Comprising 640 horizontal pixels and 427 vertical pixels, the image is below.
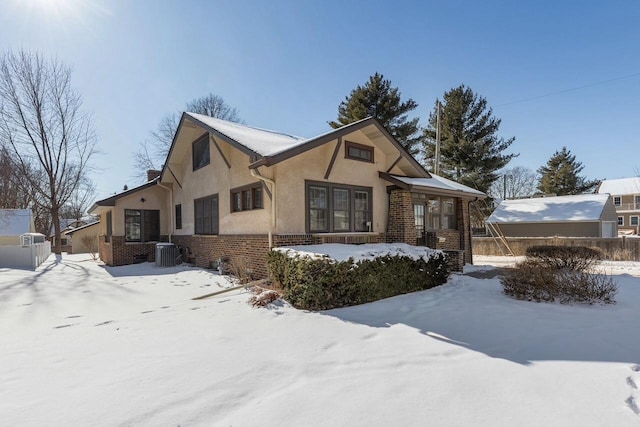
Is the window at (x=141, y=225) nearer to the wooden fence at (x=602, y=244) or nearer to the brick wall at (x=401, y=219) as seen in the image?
the brick wall at (x=401, y=219)

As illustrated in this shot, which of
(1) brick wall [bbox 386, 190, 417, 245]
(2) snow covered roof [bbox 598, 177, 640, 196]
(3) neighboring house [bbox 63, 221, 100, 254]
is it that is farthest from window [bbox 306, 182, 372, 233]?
(2) snow covered roof [bbox 598, 177, 640, 196]


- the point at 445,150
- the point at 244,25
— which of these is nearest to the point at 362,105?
the point at 445,150

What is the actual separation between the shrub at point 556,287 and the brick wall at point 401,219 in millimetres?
4245

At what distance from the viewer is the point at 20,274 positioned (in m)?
12.3

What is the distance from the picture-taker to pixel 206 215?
12.8 meters

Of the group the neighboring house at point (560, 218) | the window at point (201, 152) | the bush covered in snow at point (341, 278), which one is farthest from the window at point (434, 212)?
the neighboring house at point (560, 218)

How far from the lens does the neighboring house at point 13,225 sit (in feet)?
61.3

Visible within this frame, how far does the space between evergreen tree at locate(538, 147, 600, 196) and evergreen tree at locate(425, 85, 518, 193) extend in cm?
1702

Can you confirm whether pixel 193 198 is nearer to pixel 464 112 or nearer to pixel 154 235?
pixel 154 235

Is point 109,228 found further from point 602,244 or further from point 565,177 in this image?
point 565,177

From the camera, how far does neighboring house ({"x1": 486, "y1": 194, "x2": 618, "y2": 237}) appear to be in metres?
23.5

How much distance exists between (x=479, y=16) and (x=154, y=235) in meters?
17.0

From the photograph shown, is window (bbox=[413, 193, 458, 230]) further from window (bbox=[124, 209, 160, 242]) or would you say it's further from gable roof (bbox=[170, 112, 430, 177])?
window (bbox=[124, 209, 160, 242])

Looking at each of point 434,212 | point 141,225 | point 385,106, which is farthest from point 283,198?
point 385,106
